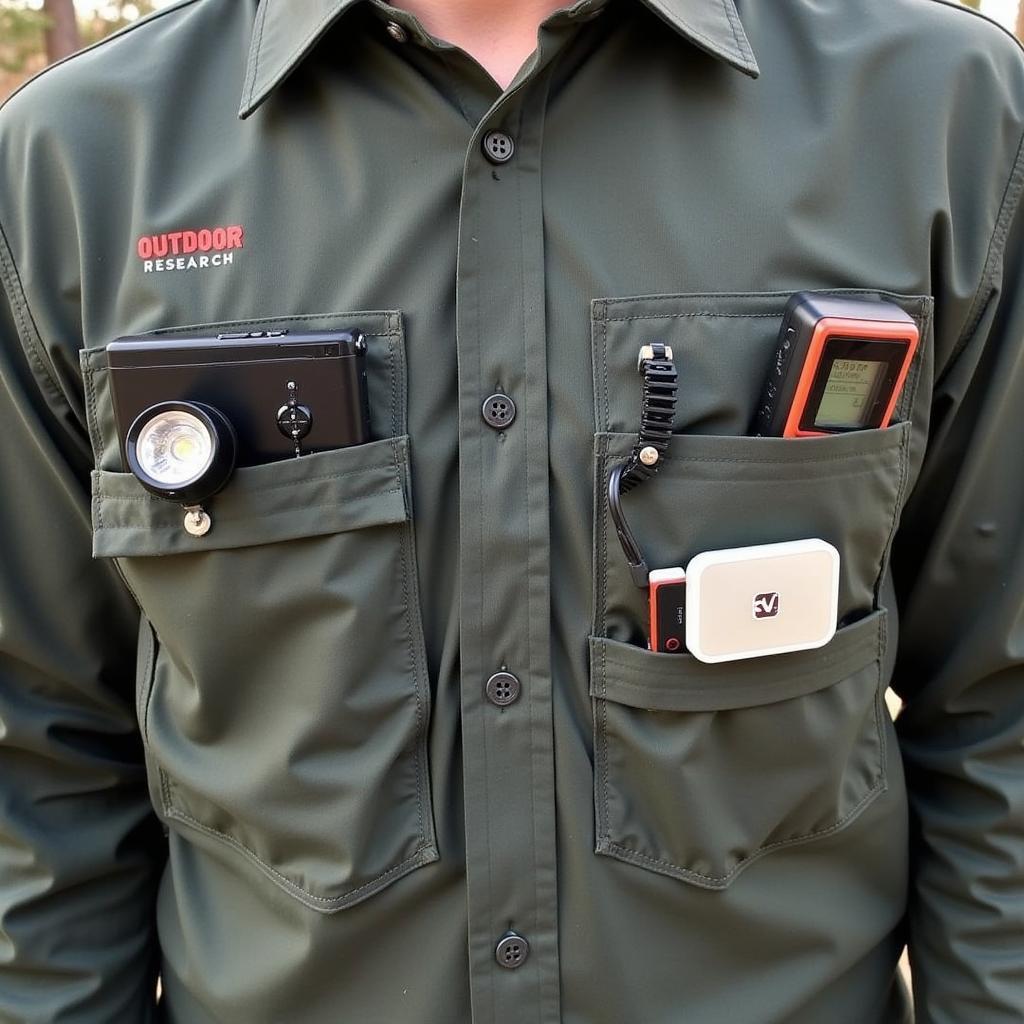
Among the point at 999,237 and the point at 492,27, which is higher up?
the point at 492,27

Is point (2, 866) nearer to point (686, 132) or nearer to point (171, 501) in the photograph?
point (171, 501)

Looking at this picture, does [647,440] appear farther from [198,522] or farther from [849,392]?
[198,522]

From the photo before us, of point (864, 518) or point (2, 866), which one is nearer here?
point (864, 518)

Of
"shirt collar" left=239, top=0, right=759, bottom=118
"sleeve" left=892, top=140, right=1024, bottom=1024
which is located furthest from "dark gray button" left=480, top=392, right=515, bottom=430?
"sleeve" left=892, top=140, right=1024, bottom=1024

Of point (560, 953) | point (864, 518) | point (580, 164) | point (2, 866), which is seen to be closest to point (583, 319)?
point (580, 164)

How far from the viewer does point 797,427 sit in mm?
1196

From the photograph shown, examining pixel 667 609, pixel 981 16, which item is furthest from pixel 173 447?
pixel 981 16

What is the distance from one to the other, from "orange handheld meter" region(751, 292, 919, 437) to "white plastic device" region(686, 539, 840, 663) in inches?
6.2

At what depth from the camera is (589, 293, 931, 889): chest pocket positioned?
120cm

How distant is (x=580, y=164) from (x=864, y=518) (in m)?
0.58

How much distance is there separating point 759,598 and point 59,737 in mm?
1037

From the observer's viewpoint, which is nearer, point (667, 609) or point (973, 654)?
point (667, 609)

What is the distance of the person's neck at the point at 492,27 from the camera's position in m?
1.29

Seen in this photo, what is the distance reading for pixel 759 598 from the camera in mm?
1196
